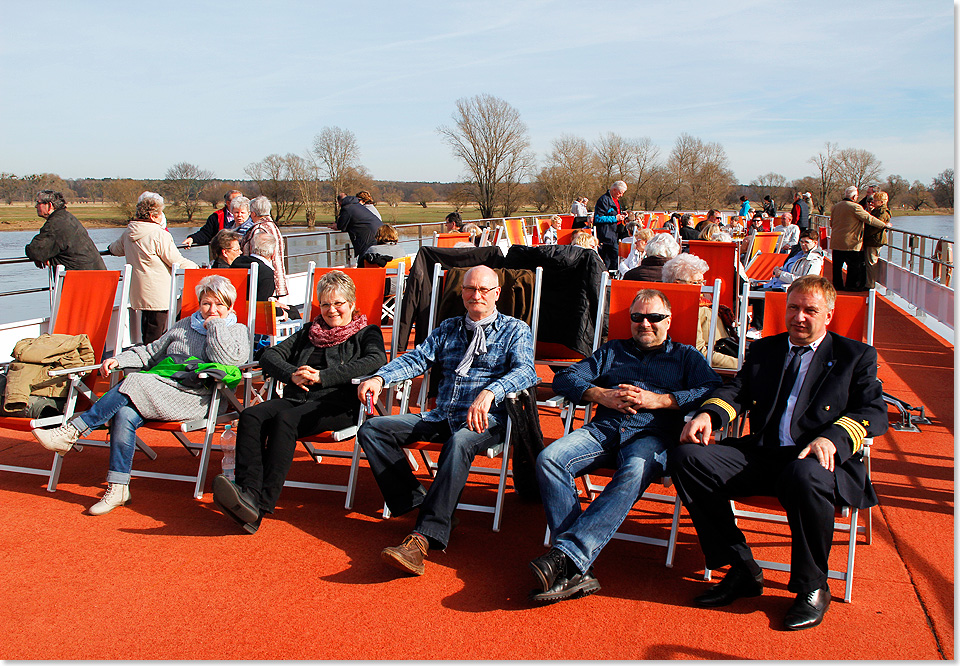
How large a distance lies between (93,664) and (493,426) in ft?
6.11

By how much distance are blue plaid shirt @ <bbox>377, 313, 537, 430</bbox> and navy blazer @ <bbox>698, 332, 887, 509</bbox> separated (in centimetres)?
98

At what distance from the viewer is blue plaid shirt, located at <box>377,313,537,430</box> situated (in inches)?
145

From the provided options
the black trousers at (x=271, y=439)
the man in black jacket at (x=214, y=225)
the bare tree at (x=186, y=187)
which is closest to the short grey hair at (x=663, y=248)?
the black trousers at (x=271, y=439)

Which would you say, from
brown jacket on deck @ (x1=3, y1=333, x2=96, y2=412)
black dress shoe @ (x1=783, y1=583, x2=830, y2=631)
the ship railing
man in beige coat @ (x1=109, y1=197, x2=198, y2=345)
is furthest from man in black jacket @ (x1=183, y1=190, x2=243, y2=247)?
the ship railing

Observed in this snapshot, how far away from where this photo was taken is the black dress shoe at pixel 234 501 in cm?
343

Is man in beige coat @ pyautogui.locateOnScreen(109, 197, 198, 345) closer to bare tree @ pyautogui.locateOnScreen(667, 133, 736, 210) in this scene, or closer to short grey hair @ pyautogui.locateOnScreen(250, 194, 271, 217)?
short grey hair @ pyautogui.locateOnScreen(250, 194, 271, 217)

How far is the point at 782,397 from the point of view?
3.13 metres

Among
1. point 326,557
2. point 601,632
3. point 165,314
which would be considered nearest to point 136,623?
point 326,557

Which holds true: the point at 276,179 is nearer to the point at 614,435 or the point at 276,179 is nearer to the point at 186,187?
the point at 186,187

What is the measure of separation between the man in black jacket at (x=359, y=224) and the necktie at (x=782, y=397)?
24.8ft

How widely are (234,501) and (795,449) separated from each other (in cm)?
247

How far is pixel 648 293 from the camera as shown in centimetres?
351

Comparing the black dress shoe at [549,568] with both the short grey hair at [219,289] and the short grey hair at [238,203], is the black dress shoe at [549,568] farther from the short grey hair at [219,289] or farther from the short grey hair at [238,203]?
the short grey hair at [238,203]

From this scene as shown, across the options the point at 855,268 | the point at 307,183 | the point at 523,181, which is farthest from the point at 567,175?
the point at 855,268
